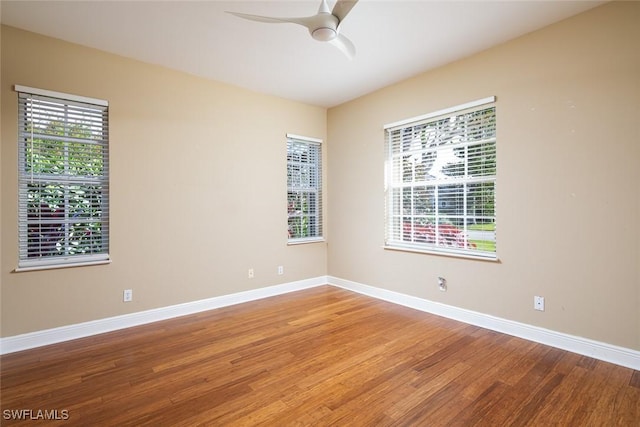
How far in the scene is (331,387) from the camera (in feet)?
7.15

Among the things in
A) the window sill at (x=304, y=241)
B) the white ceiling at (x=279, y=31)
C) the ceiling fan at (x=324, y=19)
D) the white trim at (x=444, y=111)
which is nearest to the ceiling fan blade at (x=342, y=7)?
the ceiling fan at (x=324, y=19)

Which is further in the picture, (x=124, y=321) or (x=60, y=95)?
(x=124, y=321)

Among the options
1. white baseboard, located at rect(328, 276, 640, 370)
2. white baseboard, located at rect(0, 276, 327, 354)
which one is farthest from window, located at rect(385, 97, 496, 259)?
white baseboard, located at rect(0, 276, 327, 354)

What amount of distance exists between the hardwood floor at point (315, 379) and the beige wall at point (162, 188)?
0.49 meters

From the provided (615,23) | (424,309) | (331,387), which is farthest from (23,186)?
(615,23)

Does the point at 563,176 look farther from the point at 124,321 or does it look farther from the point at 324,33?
the point at 124,321

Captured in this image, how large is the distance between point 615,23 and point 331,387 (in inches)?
139

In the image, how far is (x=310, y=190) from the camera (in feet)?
16.4

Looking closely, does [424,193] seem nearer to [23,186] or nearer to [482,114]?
[482,114]

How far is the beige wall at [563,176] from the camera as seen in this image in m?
2.44

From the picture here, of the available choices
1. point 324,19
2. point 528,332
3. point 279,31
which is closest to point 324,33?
point 324,19

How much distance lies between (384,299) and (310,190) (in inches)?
78.5

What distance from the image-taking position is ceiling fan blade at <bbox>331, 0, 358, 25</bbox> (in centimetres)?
182

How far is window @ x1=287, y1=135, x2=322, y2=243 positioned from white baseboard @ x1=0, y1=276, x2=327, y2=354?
2.92 feet
